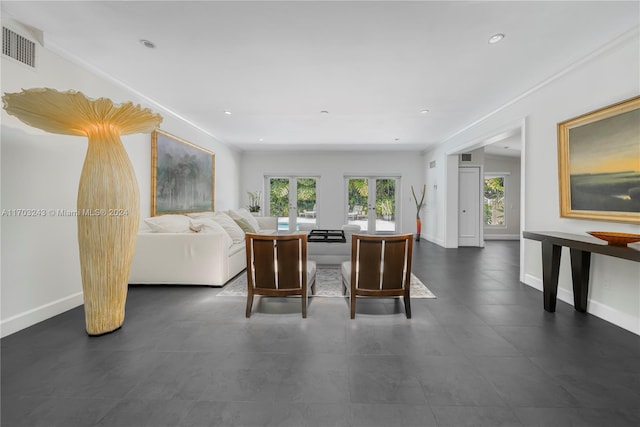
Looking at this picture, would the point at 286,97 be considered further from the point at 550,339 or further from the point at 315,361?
the point at 550,339

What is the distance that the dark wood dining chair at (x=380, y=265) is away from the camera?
2600 millimetres

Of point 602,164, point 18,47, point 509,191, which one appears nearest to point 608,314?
point 602,164

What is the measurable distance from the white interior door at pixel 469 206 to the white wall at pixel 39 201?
7385 mm

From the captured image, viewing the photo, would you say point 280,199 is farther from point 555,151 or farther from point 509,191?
point 509,191

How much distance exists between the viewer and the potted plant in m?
8.16

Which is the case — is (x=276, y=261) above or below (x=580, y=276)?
above

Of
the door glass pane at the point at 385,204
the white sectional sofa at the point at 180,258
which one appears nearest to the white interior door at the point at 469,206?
the door glass pane at the point at 385,204

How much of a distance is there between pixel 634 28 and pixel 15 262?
576cm

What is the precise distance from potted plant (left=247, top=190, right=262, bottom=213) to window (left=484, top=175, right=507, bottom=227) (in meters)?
7.14

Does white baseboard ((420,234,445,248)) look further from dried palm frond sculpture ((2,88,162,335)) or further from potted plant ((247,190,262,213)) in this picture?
dried palm frond sculpture ((2,88,162,335))

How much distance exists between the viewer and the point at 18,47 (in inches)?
95.5

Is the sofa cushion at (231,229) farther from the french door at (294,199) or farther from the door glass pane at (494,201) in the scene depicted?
the door glass pane at (494,201)

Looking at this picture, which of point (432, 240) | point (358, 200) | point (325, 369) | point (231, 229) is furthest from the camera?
point (358, 200)

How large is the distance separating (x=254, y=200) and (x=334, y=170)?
2631mm
